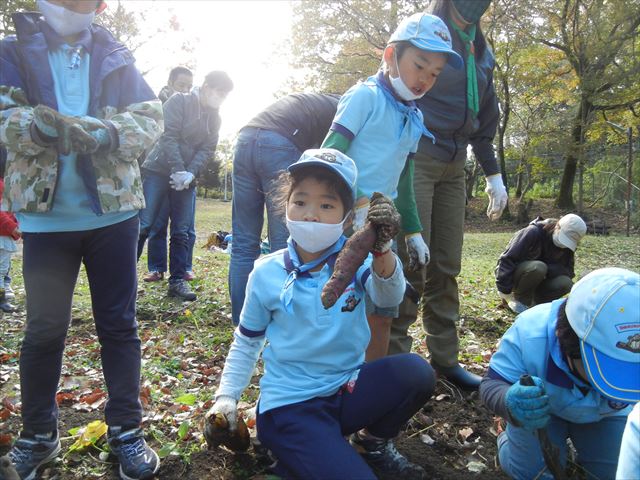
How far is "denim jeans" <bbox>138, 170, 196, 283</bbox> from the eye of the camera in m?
5.16

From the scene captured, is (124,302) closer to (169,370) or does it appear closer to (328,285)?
(328,285)

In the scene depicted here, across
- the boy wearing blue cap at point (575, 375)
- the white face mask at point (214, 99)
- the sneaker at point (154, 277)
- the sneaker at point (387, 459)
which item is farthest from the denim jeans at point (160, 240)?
the boy wearing blue cap at point (575, 375)

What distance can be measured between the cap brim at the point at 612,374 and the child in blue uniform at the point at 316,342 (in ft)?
1.85

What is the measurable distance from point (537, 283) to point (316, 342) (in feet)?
11.2

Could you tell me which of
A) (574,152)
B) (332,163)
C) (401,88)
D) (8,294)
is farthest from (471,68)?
(574,152)

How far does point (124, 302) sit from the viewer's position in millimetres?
2105

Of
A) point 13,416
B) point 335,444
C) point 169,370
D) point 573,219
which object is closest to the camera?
point 335,444

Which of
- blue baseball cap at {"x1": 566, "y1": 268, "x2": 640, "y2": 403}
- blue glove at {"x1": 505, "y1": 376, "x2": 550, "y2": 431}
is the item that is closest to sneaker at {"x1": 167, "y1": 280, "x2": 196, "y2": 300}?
blue glove at {"x1": 505, "y1": 376, "x2": 550, "y2": 431}

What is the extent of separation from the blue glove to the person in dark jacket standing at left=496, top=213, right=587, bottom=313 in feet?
10.3

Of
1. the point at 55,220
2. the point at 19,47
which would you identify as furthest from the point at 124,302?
the point at 19,47

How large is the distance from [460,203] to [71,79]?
220 centimetres

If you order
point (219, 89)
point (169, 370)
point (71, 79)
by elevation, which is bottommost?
point (169, 370)

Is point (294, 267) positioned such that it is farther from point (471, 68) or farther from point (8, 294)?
point (8, 294)

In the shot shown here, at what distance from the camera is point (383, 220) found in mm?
1650
